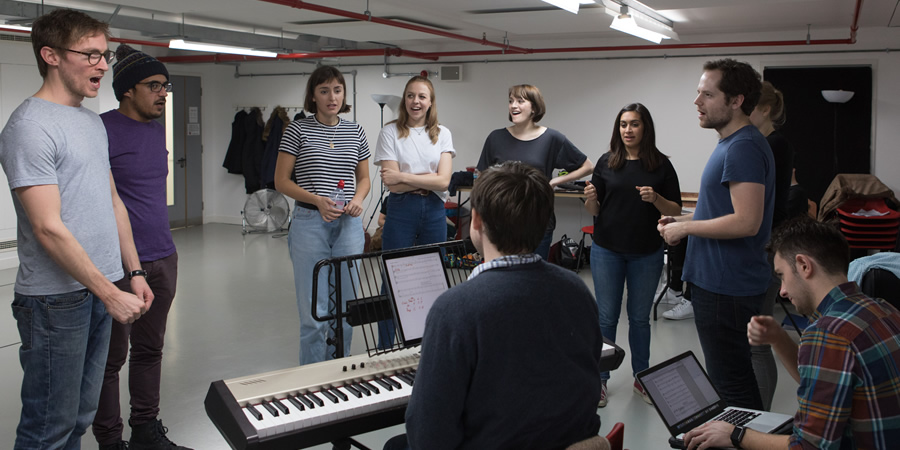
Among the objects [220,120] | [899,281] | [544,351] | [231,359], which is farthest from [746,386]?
[220,120]

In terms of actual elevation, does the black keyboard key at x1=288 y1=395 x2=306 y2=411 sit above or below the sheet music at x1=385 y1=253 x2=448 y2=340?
below

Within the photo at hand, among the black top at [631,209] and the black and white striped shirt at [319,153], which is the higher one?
the black and white striped shirt at [319,153]

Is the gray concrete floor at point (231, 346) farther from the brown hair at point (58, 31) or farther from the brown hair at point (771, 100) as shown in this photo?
the brown hair at point (58, 31)

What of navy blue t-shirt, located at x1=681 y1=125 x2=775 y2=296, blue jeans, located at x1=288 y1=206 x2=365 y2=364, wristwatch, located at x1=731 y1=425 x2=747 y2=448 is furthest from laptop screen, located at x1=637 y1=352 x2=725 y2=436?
blue jeans, located at x1=288 y1=206 x2=365 y2=364

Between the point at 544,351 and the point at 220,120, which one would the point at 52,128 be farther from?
the point at 220,120

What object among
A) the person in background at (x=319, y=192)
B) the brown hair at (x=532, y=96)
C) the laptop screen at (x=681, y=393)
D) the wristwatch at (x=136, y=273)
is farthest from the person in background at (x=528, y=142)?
the wristwatch at (x=136, y=273)

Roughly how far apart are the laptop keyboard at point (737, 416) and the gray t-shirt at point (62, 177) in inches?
77.4

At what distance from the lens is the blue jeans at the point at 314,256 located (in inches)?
125

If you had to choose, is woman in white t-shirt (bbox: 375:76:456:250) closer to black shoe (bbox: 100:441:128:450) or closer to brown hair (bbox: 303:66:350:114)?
brown hair (bbox: 303:66:350:114)

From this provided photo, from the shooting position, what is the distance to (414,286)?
2166 mm

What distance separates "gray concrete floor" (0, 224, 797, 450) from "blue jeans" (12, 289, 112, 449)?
1.00 meters

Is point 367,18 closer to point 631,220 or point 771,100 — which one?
point 631,220

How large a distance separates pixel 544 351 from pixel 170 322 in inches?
172

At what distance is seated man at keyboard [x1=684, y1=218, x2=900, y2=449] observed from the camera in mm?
1594
